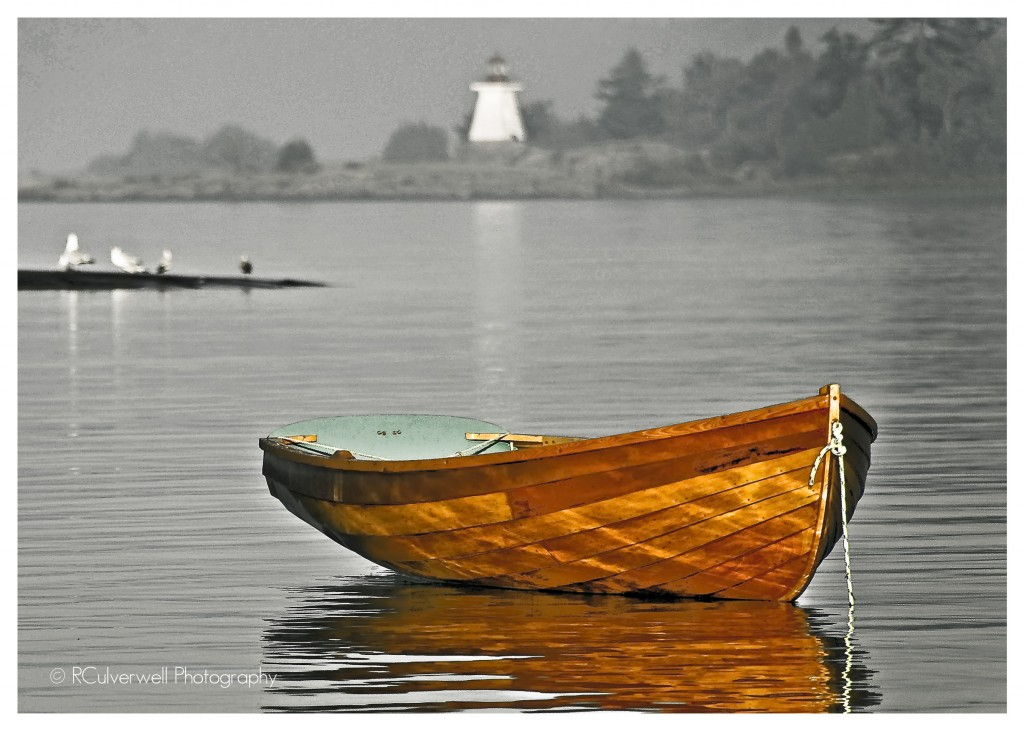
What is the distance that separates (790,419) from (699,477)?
1.94ft

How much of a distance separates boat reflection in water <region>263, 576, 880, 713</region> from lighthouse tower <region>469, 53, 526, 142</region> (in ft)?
Answer: 296

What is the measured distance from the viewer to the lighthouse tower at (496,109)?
327 feet

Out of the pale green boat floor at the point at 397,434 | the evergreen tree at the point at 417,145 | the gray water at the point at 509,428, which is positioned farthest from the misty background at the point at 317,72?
the pale green boat floor at the point at 397,434

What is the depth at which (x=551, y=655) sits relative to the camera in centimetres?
942

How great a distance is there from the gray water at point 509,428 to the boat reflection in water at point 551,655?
0.02m

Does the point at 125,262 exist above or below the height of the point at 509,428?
above

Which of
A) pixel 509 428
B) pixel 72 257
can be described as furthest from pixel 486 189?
pixel 509 428

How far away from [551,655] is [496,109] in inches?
3635

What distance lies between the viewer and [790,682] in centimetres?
895

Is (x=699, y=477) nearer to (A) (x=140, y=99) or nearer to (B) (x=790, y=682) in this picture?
(B) (x=790, y=682)

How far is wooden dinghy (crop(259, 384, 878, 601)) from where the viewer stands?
993 centimetres

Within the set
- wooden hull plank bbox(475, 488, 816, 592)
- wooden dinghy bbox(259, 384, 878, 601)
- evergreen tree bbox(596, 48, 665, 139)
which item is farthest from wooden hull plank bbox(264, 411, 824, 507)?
evergreen tree bbox(596, 48, 665, 139)

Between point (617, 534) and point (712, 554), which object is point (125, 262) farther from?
point (712, 554)
